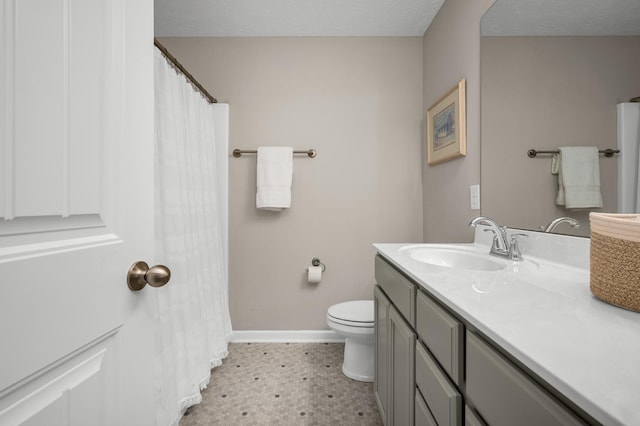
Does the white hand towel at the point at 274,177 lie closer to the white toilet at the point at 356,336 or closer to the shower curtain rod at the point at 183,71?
the shower curtain rod at the point at 183,71

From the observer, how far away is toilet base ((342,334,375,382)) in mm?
1644

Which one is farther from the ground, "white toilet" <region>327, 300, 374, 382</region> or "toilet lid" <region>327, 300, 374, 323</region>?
"toilet lid" <region>327, 300, 374, 323</region>

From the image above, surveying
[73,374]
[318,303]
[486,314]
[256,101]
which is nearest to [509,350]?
[486,314]

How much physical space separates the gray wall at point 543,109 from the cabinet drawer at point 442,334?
0.62m

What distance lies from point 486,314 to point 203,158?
174 centimetres

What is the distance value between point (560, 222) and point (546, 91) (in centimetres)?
49

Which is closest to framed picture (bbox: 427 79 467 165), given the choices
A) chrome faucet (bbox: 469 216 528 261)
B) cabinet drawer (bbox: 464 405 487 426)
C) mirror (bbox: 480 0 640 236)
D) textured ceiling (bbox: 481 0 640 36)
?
mirror (bbox: 480 0 640 236)

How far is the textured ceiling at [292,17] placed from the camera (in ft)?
5.89

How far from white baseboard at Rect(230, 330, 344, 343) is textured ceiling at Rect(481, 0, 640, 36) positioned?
2.10 m

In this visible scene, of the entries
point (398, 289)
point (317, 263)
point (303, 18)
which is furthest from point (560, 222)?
point (303, 18)

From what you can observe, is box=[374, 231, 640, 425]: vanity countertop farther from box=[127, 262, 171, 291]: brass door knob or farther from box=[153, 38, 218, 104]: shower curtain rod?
box=[153, 38, 218, 104]: shower curtain rod

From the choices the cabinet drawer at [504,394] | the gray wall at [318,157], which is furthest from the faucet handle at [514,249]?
the gray wall at [318,157]

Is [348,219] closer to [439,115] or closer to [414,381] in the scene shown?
[439,115]

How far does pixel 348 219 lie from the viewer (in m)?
2.15
